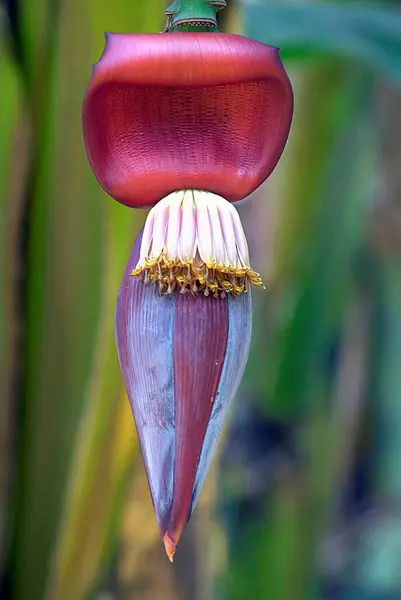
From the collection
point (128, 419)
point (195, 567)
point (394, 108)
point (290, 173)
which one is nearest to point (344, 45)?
point (290, 173)

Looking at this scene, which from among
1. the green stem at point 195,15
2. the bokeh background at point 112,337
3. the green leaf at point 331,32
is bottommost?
the bokeh background at point 112,337

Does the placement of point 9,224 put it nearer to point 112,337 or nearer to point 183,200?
point 112,337

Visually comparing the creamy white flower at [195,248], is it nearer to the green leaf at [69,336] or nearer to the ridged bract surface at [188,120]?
the ridged bract surface at [188,120]

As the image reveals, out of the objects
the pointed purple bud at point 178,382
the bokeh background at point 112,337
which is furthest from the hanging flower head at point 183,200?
the bokeh background at point 112,337

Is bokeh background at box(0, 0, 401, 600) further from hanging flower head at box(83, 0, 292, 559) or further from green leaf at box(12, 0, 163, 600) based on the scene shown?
hanging flower head at box(83, 0, 292, 559)

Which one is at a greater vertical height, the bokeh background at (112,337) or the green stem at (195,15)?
the green stem at (195,15)

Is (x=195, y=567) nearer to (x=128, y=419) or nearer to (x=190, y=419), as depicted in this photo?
(x=128, y=419)
